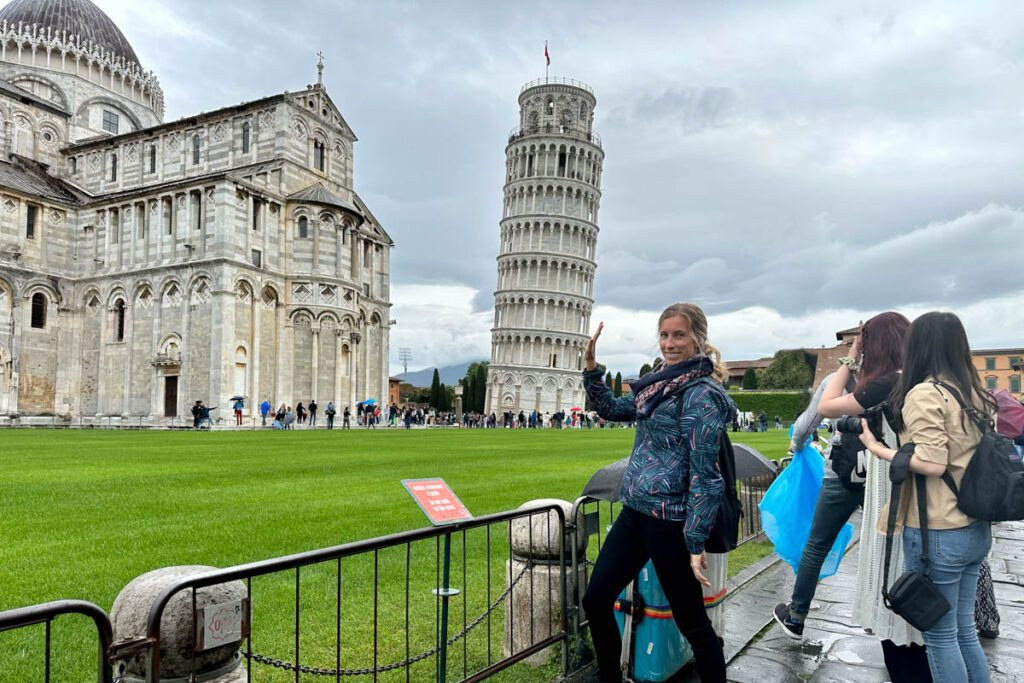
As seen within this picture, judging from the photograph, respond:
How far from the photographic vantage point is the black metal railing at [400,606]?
2760 millimetres

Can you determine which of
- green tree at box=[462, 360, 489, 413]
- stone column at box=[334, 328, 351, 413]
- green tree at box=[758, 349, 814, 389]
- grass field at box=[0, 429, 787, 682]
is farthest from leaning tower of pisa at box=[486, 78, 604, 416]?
grass field at box=[0, 429, 787, 682]

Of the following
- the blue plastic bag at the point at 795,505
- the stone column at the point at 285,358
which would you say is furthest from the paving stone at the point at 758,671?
the stone column at the point at 285,358

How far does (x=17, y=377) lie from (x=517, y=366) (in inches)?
1774

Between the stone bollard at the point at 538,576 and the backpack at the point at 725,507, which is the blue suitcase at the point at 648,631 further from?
the backpack at the point at 725,507

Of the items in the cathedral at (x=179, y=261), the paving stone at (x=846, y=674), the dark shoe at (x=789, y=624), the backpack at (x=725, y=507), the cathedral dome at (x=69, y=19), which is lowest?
the paving stone at (x=846, y=674)

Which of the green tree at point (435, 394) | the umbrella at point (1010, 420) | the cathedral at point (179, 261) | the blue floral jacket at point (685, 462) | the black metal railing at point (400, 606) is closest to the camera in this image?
the black metal railing at point (400, 606)

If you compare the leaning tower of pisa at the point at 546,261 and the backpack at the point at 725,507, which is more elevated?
the leaning tower of pisa at the point at 546,261

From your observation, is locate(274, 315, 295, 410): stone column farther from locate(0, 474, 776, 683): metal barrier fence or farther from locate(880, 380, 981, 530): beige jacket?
locate(880, 380, 981, 530): beige jacket

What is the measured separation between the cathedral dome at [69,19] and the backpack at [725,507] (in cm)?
5822

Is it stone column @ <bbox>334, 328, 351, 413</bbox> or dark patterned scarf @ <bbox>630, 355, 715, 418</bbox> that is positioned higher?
stone column @ <bbox>334, 328, 351, 413</bbox>

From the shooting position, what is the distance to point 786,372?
78.9m

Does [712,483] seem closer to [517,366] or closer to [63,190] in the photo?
[63,190]

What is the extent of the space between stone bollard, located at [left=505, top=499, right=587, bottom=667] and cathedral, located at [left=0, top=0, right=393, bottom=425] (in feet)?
118

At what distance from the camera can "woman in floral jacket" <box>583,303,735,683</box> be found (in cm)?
354
